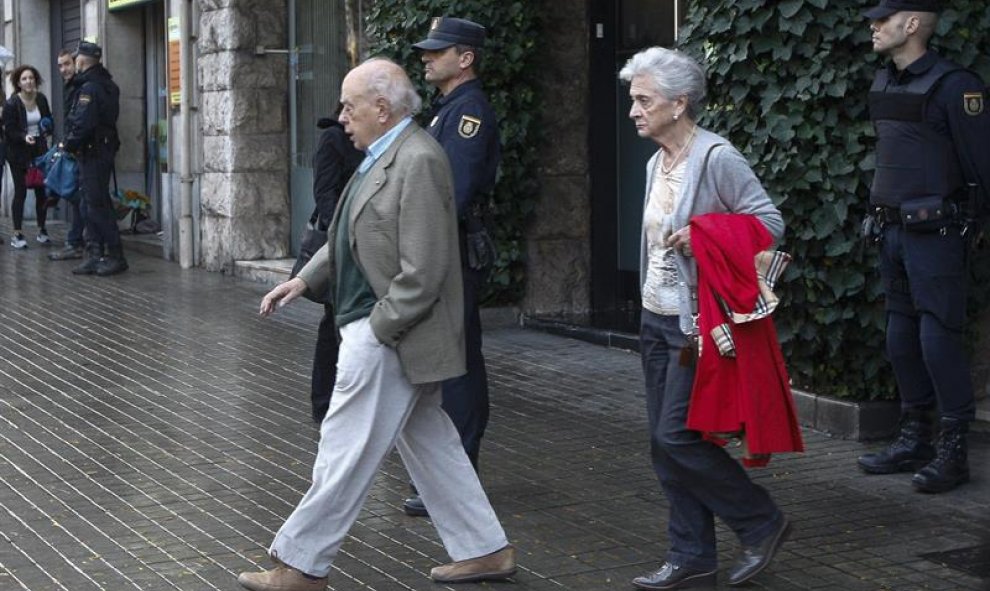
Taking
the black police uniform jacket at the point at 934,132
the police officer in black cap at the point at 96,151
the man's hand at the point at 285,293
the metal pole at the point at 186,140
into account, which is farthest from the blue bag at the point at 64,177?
the man's hand at the point at 285,293

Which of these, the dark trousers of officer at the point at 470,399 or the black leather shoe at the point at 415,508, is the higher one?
the dark trousers of officer at the point at 470,399

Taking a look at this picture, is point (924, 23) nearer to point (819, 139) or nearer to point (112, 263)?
point (819, 139)

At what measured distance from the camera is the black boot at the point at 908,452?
7238 mm

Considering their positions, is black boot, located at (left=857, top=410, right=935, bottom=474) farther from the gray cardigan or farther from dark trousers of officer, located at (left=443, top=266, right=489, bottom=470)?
the gray cardigan

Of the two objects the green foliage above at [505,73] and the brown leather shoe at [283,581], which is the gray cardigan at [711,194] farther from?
the green foliage above at [505,73]

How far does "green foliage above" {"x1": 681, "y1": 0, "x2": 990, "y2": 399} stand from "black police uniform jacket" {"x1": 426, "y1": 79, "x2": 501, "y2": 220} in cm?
173

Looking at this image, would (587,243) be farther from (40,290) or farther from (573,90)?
(40,290)

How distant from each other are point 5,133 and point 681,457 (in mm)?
14125

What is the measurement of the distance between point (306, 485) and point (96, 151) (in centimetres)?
876

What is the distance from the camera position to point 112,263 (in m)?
15.4

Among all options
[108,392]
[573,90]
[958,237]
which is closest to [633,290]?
[573,90]

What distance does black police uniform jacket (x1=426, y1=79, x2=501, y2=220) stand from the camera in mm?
6449

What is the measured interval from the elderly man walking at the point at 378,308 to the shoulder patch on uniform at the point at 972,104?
237cm

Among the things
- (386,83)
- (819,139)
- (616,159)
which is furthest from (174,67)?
(386,83)
